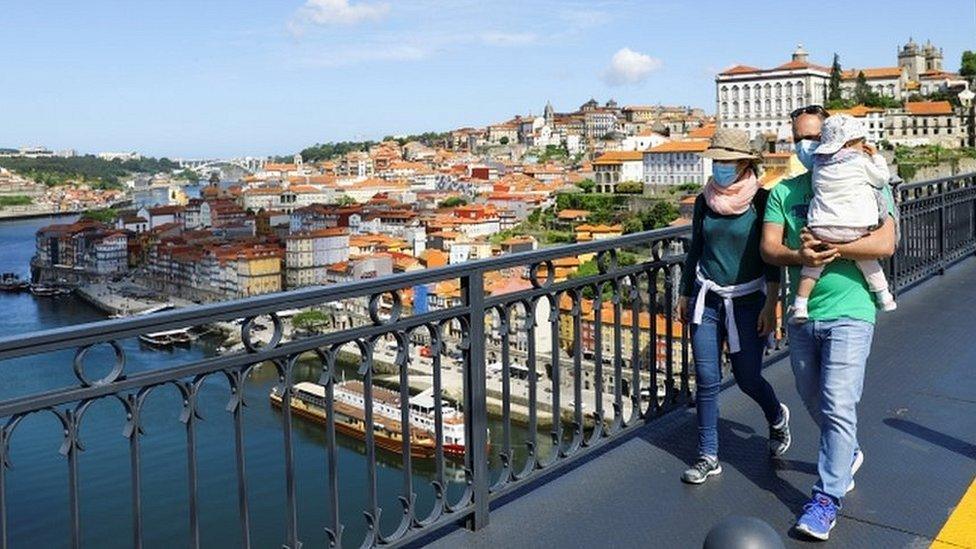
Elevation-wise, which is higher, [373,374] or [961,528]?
[373,374]

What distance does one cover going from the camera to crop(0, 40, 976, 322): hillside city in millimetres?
73062

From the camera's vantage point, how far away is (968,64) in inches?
3462

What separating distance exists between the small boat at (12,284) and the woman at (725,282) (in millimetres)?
83830

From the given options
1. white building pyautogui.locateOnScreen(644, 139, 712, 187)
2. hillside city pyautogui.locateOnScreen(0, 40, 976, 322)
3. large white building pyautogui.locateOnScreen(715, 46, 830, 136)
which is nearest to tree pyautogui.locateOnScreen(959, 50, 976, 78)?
hillside city pyautogui.locateOnScreen(0, 40, 976, 322)

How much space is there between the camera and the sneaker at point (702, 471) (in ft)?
9.91

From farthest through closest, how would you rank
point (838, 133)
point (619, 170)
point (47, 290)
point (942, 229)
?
point (619, 170), point (47, 290), point (942, 229), point (838, 133)

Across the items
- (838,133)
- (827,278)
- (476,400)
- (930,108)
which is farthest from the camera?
(930,108)

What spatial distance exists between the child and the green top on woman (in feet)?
1.19

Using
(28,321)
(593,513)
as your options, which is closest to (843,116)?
(593,513)

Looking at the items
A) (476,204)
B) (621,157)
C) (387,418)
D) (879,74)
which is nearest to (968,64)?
(879,74)

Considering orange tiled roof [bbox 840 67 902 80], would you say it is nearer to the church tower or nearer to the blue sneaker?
the church tower

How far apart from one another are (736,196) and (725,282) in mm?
286

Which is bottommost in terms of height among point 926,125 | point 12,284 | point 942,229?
point 12,284

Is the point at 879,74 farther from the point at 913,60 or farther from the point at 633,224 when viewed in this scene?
the point at 633,224
